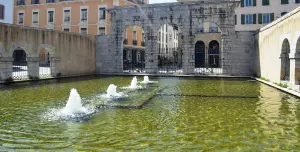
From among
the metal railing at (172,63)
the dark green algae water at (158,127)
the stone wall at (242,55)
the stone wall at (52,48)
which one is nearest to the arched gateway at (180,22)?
the stone wall at (242,55)

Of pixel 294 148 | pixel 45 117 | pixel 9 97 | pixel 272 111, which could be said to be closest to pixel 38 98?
pixel 9 97

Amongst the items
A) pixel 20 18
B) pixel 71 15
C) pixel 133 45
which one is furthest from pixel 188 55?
pixel 20 18

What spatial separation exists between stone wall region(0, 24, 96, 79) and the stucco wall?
15.1m

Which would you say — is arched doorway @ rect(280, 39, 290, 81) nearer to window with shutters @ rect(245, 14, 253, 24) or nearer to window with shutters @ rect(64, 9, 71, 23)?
window with shutters @ rect(245, 14, 253, 24)

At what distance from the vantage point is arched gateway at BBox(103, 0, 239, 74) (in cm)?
2378

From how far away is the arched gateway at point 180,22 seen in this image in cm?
2378

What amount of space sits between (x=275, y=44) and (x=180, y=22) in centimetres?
995

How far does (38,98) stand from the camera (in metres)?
11.1

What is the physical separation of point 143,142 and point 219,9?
20.4 meters

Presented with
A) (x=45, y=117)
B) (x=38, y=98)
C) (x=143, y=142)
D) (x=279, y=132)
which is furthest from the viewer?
(x=38, y=98)

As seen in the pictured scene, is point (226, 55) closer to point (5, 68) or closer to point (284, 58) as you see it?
point (284, 58)

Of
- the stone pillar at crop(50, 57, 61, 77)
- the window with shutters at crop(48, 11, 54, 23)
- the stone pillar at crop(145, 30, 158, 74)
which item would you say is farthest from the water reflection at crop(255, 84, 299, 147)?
the window with shutters at crop(48, 11, 54, 23)

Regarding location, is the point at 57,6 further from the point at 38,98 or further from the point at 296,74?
the point at 296,74

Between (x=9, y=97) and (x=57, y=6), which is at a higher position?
(x=57, y=6)
